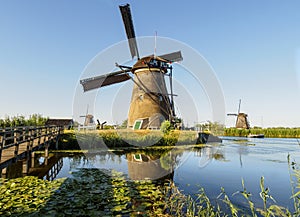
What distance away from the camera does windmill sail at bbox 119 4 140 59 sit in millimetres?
20581

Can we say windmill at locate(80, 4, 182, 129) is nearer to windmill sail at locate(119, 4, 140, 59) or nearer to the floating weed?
windmill sail at locate(119, 4, 140, 59)

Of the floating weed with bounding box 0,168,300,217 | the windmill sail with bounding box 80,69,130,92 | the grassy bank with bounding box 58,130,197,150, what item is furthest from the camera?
the windmill sail with bounding box 80,69,130,92

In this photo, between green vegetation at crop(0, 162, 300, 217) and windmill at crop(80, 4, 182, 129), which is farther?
windmill at crop(80, 4, 182, 129)

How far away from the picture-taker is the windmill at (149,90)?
790 inches

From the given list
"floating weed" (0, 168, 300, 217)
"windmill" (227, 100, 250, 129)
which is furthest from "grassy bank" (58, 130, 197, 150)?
"windmill" (227, 100, 250, 129)

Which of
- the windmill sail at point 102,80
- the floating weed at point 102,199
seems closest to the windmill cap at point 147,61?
the windmill sail at point 102,80

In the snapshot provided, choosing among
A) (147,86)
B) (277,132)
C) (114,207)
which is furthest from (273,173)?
(277,132)

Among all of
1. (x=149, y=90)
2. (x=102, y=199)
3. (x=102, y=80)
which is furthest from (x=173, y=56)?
(x=102, y=199)

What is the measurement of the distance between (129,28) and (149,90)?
681 centimetres

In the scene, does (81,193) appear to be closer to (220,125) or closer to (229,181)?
(229,181)

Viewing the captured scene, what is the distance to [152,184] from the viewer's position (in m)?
5.86

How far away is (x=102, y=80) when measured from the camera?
2398 cm

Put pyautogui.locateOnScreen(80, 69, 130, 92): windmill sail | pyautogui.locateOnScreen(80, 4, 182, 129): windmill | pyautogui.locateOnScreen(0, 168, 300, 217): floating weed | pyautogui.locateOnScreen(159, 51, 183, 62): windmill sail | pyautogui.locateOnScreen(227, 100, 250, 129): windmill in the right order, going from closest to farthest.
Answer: pyautogui.locateOnScreen(0, 168, 300, 217): floating weed < pyautogui.locateOnScreen(80, 4, 182, 129): windmill < pyautogui.locateOnScreen(159, 51, 183, 62): windmill sail < pyautogui.locateOnScreen(80, 69, 130, 92): windmill sail < pyautogui.locateOnScreen(227, 100, 250, 129): windmill

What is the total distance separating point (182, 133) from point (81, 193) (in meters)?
13.9
